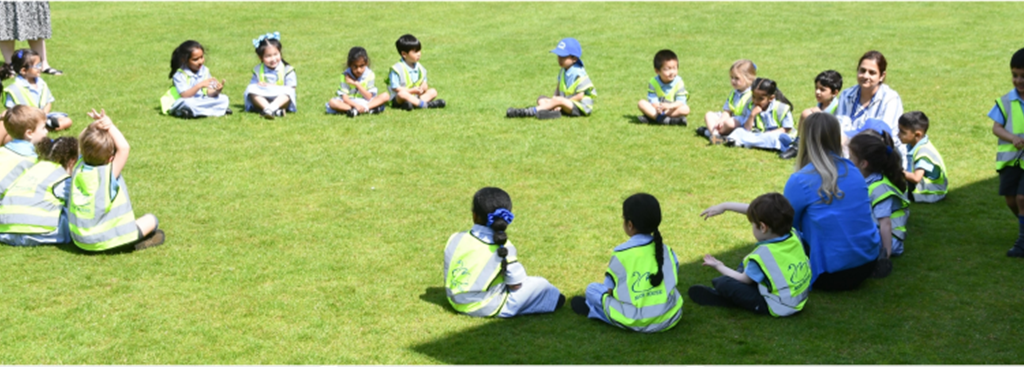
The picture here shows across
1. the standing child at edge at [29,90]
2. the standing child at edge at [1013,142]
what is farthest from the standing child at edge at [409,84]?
the standing child at edge at [1013,142]

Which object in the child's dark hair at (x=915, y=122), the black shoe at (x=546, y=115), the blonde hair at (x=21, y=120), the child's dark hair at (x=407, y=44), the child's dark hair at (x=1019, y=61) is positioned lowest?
the black shoe at (x=546, y=115)

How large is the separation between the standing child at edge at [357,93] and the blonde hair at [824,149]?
6460 millimetres

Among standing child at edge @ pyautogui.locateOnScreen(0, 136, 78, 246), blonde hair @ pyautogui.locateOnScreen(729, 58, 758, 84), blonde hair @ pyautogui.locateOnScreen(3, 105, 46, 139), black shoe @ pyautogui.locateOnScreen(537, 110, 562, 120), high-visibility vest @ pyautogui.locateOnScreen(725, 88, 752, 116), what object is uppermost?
blonde hair @ pyautogui.locateOnScreen(729, 58, 758, 84)

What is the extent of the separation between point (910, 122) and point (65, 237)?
21.8 feet

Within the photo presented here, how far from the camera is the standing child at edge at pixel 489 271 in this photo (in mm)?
5117

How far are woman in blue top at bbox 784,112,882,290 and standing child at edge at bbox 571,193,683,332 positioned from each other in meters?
1.08

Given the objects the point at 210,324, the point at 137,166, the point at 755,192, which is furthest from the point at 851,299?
the point at 137,166

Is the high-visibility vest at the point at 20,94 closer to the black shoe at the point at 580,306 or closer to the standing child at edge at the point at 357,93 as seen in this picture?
the standing child at edge at the point at 357,93

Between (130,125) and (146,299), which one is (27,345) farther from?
(130,125)

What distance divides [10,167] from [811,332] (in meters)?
5.59

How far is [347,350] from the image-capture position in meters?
4.89

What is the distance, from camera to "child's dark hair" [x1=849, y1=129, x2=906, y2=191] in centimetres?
611

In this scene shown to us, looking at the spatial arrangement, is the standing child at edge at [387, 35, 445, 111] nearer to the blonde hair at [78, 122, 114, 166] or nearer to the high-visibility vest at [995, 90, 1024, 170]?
the blonde hair at [78, 122, 114, 166]

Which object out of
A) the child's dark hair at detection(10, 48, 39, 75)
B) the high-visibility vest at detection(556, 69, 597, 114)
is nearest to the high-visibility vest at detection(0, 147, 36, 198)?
the child's dark hair at detection(10, 48, 39, 75)
